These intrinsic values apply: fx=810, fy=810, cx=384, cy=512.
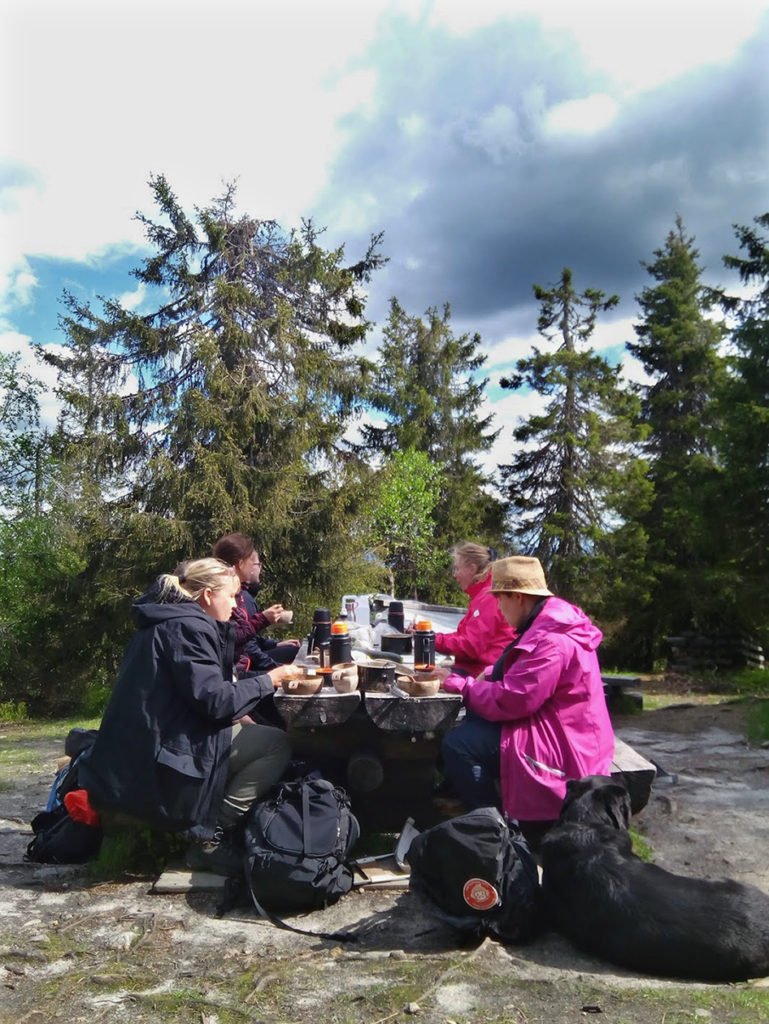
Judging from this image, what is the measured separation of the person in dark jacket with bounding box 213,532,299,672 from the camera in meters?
5.86

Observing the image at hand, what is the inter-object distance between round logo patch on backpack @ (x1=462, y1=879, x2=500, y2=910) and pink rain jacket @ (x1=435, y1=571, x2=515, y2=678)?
6.58 feet

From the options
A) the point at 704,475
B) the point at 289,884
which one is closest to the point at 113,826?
the point at 289,884

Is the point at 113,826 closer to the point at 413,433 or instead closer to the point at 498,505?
the point at 498,505

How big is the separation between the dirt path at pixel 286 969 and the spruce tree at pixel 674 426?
17499 millimetres

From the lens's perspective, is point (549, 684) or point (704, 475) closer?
point (549, 684)

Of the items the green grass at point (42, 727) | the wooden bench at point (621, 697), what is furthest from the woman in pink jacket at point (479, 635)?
the green grass at point (42, 727)

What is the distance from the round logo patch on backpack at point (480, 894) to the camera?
297cm

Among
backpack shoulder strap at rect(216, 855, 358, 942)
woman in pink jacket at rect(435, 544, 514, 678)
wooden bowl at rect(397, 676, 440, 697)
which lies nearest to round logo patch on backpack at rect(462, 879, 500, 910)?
backpack shoulder strap at rect(216, 855, 358, 942)

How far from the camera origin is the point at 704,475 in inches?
581

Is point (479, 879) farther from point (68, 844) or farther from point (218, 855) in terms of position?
point (68, 844)

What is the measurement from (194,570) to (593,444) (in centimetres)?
1925

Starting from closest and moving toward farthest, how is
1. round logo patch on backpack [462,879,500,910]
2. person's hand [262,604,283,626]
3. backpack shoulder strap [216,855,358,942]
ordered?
round logo patch on backpack [462,879,500,910], backpack shoulder strap [216,855,358,942], person's hand [262,604,283,626]

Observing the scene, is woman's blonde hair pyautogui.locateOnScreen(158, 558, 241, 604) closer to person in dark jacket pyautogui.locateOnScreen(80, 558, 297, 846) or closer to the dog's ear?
person in dark jacket pyautogui.locateOnScreen(80, 558, 297, 846)

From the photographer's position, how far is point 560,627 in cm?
375
